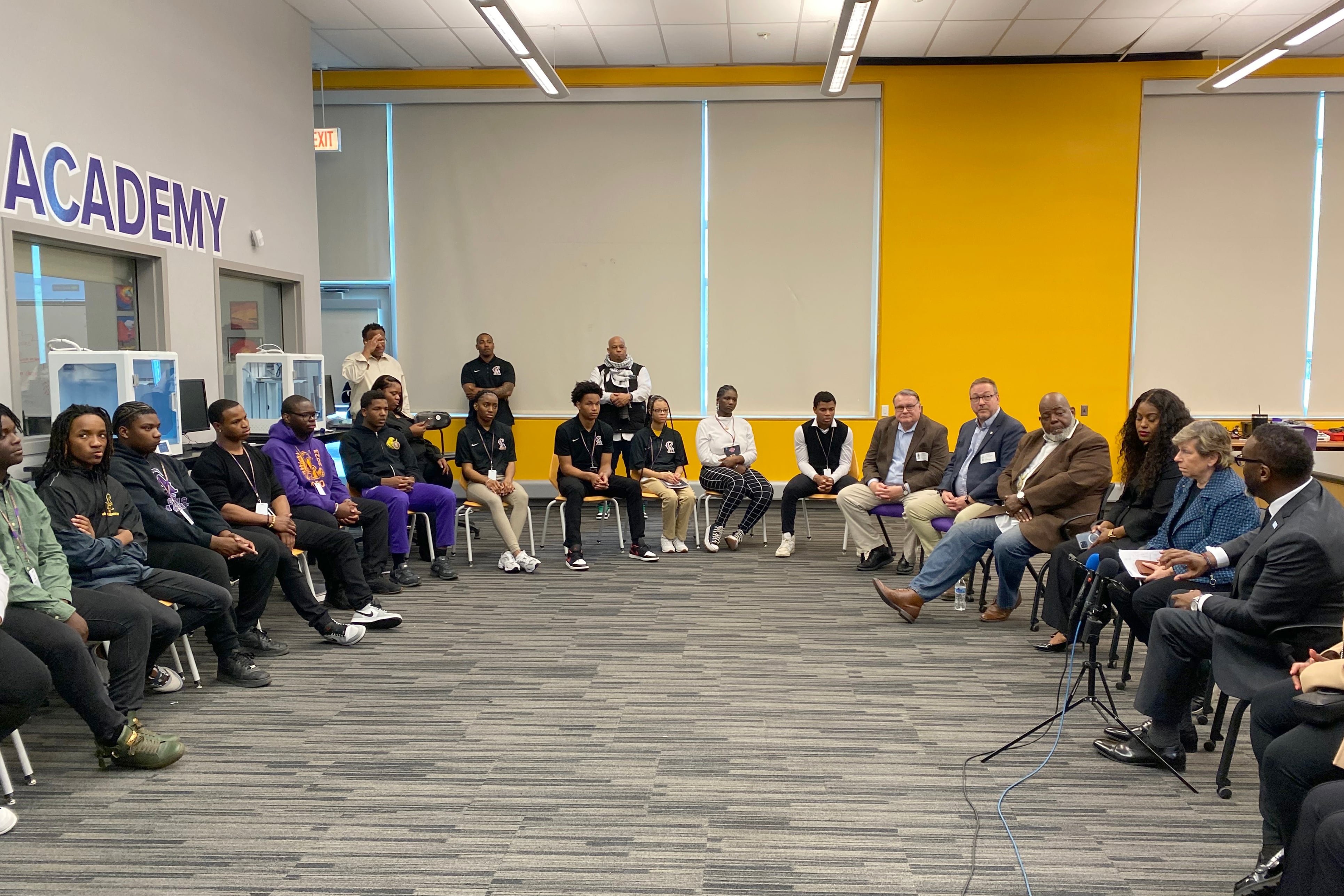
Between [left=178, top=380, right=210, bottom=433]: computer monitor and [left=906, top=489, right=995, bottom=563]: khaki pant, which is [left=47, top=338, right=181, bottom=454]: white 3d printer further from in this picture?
[left=906, top=489, right=995, bottom=563]: khaki pant

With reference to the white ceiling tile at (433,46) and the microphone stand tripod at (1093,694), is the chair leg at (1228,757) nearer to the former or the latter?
the microphone stand tripod at (1093,694)

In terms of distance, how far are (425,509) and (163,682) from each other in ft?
7.86

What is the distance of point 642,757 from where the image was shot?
10.3ft

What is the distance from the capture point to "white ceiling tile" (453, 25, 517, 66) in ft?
24.6

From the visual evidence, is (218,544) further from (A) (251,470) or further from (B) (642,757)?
(B) (642,757)

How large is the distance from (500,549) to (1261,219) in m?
7.63

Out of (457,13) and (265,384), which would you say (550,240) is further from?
(265,384)

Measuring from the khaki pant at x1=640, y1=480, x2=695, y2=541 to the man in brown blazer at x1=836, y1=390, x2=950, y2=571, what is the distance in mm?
1155

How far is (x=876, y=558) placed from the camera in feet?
20.6

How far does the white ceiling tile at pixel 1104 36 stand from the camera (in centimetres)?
734

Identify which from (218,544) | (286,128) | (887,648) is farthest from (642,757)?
(286,128)

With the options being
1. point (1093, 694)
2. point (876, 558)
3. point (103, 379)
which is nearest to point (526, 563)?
point (876, 558)

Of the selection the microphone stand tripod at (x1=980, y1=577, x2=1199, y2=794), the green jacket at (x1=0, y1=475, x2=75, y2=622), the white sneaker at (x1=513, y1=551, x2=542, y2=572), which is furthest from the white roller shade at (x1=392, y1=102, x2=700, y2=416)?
the green jacket at (x1=0, y1=475, x2=75, y2=622)

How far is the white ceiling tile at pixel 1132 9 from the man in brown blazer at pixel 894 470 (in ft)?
11.9
